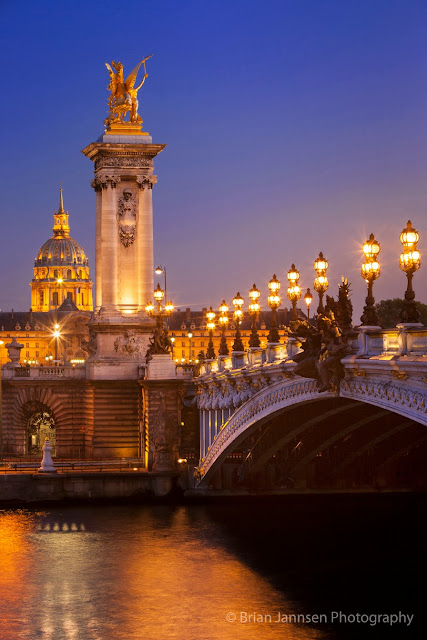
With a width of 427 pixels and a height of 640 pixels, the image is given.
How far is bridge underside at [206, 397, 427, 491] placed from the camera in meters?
59.2

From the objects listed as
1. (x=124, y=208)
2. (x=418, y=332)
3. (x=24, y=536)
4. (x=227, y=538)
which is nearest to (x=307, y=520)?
(x=227, y=538)

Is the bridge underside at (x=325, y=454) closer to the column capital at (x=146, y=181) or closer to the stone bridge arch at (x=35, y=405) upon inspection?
the stone bridge arch at (x=35, y=405)

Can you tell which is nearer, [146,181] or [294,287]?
[294,287]

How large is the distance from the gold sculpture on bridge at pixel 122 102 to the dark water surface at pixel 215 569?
2948 cm

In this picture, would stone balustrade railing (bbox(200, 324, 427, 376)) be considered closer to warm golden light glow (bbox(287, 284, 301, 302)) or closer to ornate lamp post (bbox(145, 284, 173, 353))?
warm golden light glow (bbox(287, 284, 301, 302))

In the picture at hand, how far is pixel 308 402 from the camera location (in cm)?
5206

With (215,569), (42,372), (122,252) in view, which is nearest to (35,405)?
(42,372)

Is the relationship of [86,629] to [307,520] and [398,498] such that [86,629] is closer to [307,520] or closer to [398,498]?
[307,520]

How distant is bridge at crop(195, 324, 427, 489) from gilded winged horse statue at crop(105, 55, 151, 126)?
76.2ft

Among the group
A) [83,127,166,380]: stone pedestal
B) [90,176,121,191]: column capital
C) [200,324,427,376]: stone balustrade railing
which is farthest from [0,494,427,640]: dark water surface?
[90,176,121,191]: column capital

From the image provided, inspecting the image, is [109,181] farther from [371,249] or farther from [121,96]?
[371,249]

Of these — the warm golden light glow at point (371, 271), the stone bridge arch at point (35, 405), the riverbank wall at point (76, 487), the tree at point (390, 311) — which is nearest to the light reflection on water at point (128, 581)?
the riverbank wall at point (76, 487)

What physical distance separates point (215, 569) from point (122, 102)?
156ft

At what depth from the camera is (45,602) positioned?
4828cm
